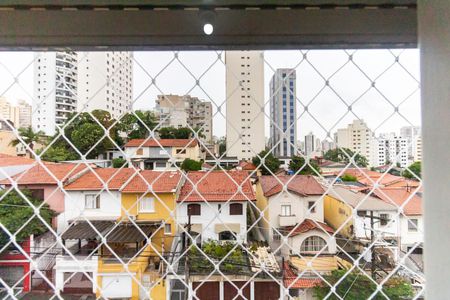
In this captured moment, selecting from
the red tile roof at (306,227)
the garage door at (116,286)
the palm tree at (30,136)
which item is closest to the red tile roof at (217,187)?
the red tile roof at (306,227)

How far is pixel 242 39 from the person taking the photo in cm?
61

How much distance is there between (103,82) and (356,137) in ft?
1.81

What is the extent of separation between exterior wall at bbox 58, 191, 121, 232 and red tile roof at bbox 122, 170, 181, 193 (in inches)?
1.2

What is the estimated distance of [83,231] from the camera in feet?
2.13

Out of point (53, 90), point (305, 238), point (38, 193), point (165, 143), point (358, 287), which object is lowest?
point (358, 287)

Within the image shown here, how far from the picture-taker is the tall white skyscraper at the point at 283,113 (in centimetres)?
68

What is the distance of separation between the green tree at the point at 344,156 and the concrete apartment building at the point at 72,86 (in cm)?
44

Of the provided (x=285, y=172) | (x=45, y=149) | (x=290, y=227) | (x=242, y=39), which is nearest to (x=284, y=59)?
(x=242, y=39)

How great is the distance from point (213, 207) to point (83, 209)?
270 mm

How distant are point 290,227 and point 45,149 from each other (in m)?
0.54

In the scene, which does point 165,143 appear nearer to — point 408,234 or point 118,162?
point 118,162

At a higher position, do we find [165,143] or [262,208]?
[165,143]

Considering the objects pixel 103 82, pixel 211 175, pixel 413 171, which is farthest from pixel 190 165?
pixel 413 171

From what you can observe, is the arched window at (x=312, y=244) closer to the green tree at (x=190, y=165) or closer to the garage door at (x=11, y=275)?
the green tree at (x=190, y=165)
